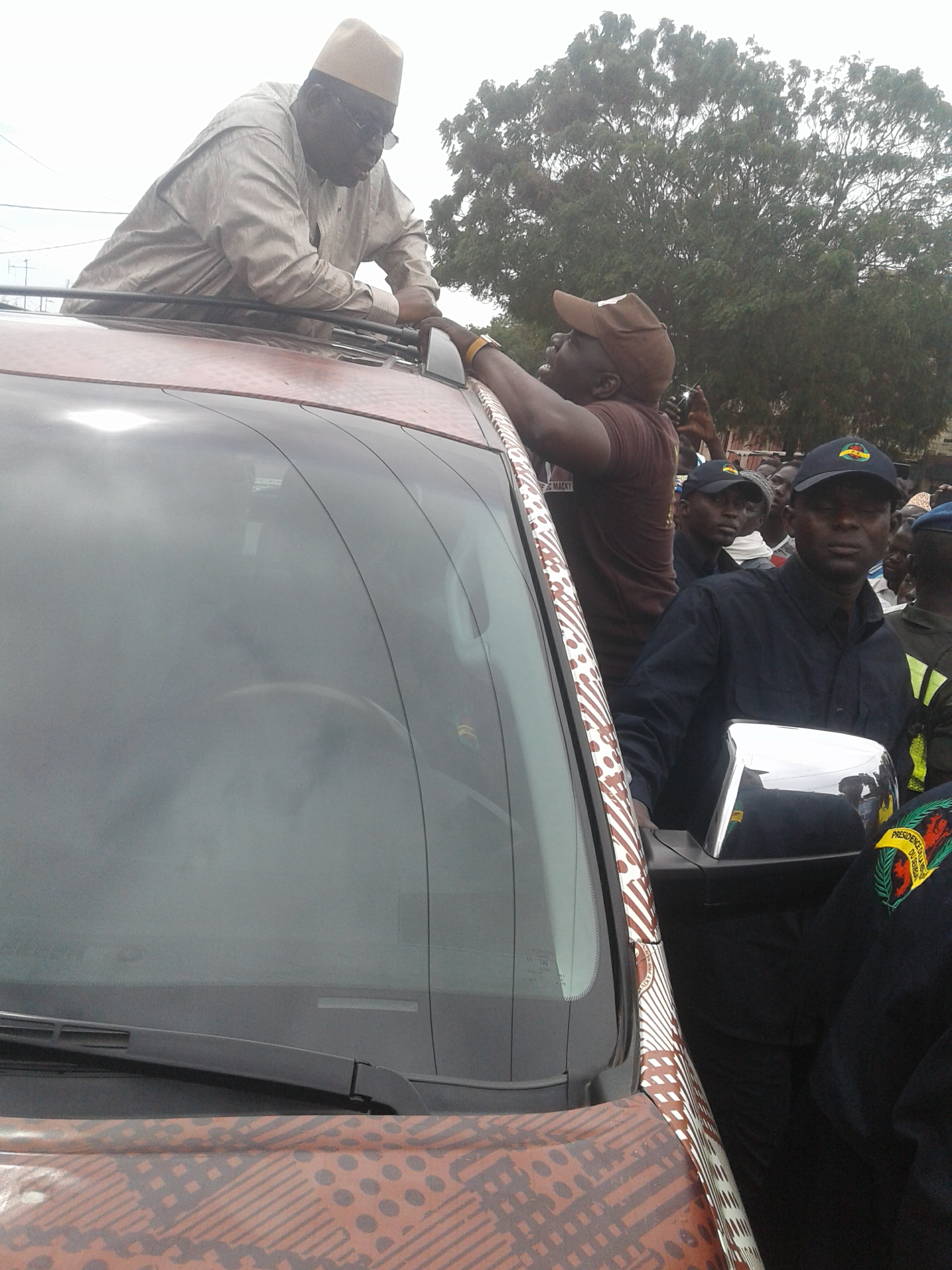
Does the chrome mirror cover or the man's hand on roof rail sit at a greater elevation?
the man's hand on roof rail

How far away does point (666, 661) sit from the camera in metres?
2.53

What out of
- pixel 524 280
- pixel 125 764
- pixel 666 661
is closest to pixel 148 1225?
pixel 125 764

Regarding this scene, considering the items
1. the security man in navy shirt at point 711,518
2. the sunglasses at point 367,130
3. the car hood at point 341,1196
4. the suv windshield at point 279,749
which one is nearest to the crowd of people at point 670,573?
the sunglasses at point 367,130

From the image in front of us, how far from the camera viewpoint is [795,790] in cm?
152

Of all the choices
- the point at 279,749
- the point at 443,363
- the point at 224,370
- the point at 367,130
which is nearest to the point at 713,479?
the point at 367,130

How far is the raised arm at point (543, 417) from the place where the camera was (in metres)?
2.60

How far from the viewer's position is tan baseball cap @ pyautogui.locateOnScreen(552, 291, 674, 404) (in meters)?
3.02

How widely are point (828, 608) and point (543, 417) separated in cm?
77

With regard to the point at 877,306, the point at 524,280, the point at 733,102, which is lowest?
the point at 524,280

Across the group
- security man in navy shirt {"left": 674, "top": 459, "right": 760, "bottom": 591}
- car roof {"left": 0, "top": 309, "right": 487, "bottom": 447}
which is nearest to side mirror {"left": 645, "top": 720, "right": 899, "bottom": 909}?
car roof {"left": 0, "top": 309, "right": 487, "bottom": 447}

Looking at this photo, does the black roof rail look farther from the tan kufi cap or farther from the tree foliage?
the tree foliage

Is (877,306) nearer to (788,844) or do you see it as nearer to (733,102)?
(733,102)

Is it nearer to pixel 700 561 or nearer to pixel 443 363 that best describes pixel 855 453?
pixel 443 363

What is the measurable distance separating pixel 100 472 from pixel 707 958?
60.9 inches
